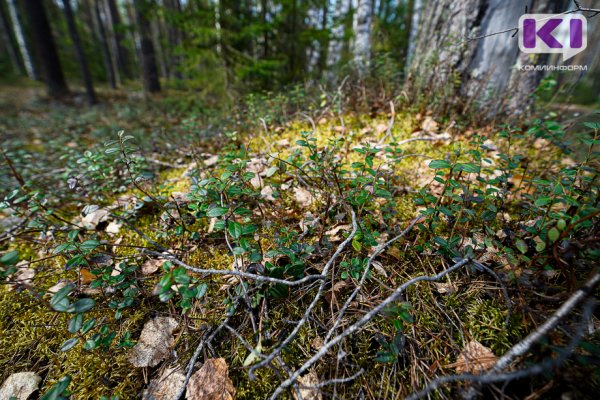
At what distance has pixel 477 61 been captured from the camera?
3.08 metres

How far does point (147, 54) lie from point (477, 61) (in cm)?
1084

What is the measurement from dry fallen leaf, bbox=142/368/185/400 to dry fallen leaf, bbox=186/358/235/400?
72 mm

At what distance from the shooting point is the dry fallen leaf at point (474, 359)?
113cm

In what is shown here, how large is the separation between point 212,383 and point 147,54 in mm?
11701

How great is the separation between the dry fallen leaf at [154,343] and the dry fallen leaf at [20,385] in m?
0.46

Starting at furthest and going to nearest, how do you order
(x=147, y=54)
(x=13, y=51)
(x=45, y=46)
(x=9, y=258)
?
(x=13, y=51) < (x=147, y=54) < (x=45, y=46) < (x=9, y=258)

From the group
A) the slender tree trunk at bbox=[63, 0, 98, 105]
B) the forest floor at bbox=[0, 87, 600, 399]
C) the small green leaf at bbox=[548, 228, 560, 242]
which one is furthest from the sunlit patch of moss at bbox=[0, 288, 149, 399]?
the slender tree trunk at bbox=[63, 0, 98, 105]

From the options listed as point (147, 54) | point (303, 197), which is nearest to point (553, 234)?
point (303, 197)

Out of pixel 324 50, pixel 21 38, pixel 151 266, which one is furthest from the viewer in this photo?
pixel 21 38

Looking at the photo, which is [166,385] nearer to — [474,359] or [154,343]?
[154,343]

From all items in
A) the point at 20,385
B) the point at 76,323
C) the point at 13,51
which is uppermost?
the point at 13,51

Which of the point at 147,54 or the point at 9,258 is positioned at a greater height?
the point at 147,54

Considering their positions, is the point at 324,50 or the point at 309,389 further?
the point at 324,50

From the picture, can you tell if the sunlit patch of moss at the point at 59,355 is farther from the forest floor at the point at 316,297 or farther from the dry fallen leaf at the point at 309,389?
the dry fallen leaf at the point at 309,389
